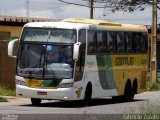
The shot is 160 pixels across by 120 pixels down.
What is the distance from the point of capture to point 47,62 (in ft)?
76.3

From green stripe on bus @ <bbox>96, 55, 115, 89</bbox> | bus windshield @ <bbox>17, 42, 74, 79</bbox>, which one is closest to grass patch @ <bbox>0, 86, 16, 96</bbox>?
green stripe on bus @ <bbox>96, 55, 115, 89</bbox>

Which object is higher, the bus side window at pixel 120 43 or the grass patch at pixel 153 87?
the bus side window at pixel 120 43

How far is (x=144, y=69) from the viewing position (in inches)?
1198

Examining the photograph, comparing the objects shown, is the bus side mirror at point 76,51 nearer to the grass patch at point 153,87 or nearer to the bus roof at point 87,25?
the bus roof at point 87,25

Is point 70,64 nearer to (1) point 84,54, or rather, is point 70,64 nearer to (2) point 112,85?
(1) point 84,54

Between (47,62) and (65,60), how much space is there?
665 mm

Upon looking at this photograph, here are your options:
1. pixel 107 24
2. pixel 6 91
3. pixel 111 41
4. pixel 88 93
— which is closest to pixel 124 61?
pixel 111 41

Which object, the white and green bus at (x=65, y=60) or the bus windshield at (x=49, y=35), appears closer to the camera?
the white and green bus at (x=65, y=60)

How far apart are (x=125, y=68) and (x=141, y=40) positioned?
231cm

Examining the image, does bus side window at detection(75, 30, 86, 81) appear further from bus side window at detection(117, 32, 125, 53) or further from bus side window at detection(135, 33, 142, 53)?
bus side window at detection(135, 33, 142, 53)

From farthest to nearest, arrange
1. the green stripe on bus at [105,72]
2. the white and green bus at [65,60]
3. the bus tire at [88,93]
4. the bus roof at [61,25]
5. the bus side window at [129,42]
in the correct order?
the bus side window at [129,42] → the green stripe on bus at [105,72] → the bus tire at [88,93] → the bus roof at [61,25] → the white and green bus at [65,60]

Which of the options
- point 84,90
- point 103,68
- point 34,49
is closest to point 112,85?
point 103,68

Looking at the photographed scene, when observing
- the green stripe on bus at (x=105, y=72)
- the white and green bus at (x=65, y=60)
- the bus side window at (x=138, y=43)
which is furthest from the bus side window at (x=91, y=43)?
the bus side window at (x=138, y=43)

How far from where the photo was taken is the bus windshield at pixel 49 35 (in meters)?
23.5
